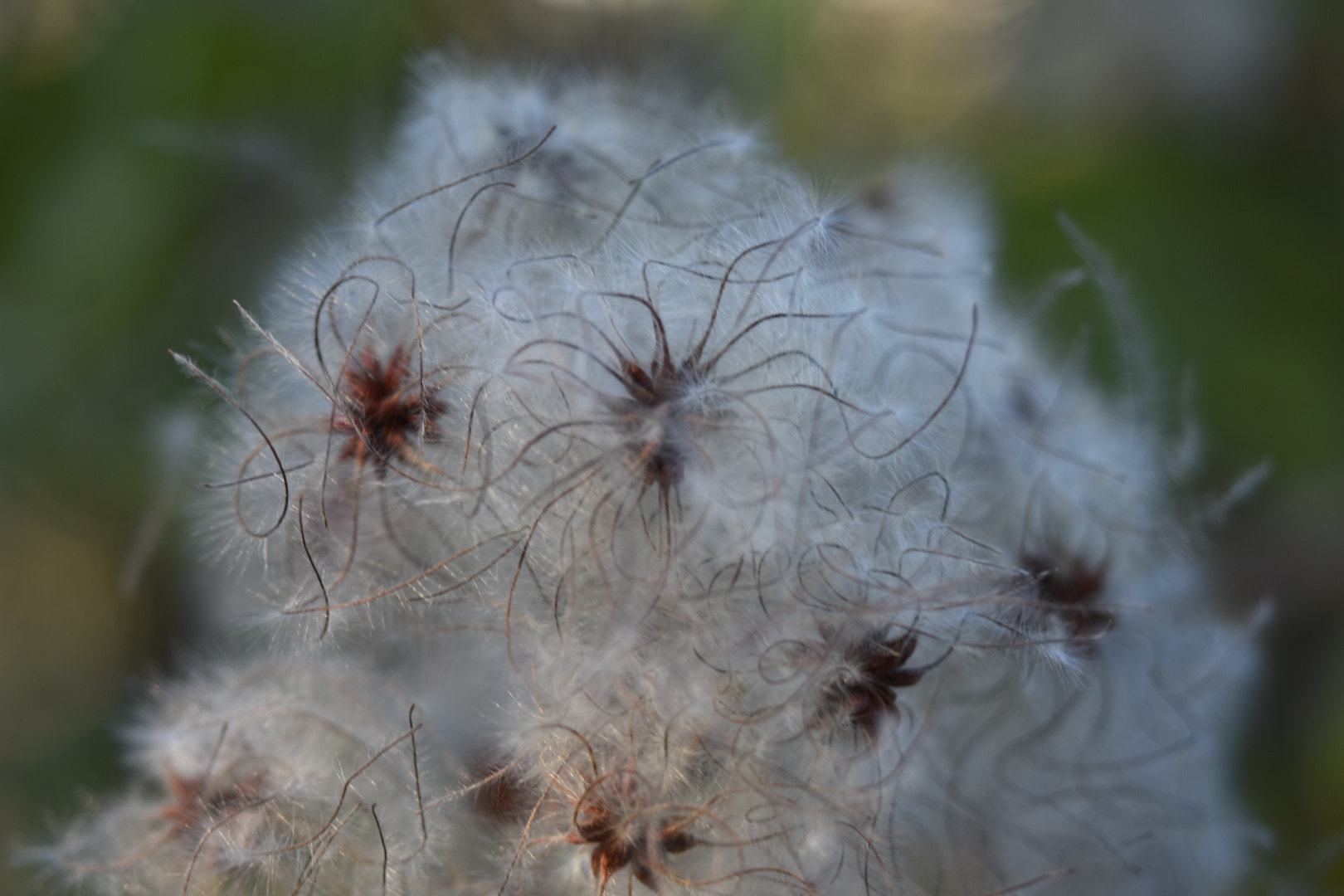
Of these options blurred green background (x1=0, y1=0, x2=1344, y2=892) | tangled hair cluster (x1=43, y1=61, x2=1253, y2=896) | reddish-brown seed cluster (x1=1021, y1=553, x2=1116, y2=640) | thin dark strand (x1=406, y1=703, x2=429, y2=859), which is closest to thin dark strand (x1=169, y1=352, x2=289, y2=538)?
tangled hair cluster (x1=43, y1=61, x2=1253, y2=896)

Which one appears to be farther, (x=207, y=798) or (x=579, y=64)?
(x=579, y=64)

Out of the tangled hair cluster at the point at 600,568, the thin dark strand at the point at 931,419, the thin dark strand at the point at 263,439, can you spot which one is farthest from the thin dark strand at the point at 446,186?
the thin dark strand at the point at 931,419

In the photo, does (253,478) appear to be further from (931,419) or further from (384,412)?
(931,419)

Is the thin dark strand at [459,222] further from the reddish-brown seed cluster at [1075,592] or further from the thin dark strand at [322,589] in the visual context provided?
the reddish-brown seed cluster at [1075,592]

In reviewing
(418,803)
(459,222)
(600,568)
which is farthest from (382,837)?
(459,222)

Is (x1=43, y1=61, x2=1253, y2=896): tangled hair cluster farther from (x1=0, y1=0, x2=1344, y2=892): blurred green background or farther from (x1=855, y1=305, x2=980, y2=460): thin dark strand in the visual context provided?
(x1=0, y1=0, x2=1344, y2=892): blurred green background
